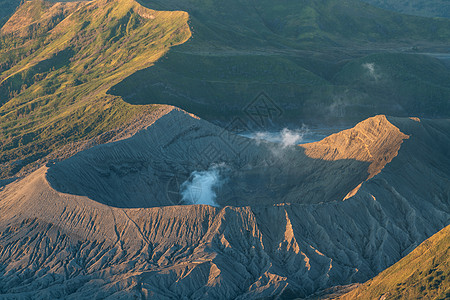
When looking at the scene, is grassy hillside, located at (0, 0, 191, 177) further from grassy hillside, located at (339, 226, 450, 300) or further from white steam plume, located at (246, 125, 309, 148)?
grassy hillside, located at (339, 226, 450, 300)

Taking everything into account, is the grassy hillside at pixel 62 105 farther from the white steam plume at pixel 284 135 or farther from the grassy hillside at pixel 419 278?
the grassy hillside at pixel 419 278

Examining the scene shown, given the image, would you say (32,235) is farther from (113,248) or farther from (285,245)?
(285,245)

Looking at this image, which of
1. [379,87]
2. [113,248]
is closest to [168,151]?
[113,248]

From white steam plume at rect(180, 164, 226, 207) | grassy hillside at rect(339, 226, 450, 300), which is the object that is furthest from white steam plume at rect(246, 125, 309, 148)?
grassy hillside at rect(339, 226, 450, 300)

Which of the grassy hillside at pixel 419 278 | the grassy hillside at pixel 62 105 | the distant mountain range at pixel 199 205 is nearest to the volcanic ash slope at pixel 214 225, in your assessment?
the distant mountain range at pixel 199 205

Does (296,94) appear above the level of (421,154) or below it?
below

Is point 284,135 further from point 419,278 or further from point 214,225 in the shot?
point 419,278
